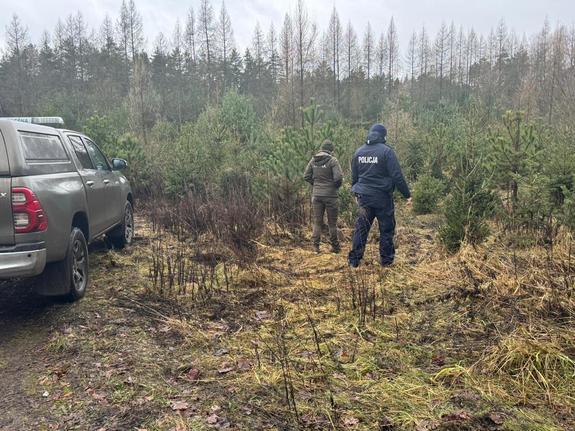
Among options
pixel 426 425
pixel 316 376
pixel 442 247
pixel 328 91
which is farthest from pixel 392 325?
pixel 328 91

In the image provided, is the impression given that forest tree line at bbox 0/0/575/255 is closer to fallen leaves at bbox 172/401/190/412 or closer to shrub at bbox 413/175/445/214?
shrub at bbox 413/175/445/214

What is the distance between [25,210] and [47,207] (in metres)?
0.23

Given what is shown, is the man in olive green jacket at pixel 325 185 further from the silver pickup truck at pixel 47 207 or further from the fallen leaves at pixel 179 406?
the fallen leaves at pixel 179 406

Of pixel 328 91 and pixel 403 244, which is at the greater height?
pixel 328 91

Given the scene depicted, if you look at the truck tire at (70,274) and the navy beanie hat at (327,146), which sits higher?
the navy beanie hat at (327,146)

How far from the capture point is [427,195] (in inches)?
429

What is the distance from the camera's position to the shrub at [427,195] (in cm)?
1091

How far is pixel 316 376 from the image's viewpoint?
3.45 meters

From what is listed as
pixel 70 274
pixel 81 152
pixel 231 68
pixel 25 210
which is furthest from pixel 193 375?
pixel 231 68

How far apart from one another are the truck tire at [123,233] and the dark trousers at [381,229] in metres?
3.81

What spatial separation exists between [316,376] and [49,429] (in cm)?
180

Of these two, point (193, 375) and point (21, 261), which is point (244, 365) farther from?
point (21, 261)

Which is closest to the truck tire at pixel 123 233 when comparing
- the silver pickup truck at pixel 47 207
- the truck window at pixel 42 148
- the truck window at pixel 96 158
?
the truck window at pixel 96 158

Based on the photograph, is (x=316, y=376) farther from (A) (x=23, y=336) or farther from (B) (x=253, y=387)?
(A) (x=23, y=336)
